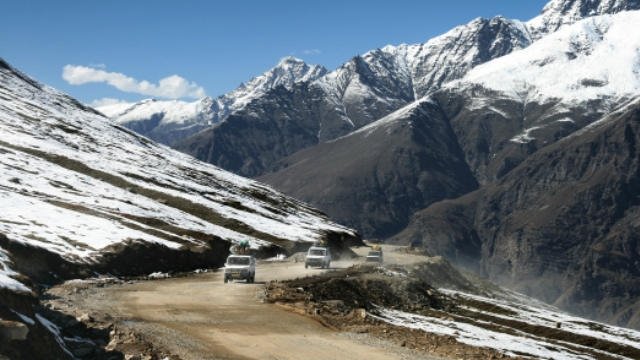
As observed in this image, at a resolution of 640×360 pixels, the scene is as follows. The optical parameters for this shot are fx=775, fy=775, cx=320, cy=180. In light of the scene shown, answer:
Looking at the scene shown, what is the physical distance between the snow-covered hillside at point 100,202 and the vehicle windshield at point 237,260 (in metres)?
11.1

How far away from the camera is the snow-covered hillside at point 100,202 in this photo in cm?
6669

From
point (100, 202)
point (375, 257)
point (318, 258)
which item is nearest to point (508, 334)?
point (318, 258)

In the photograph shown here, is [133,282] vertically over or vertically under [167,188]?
under

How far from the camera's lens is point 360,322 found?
35.2 m

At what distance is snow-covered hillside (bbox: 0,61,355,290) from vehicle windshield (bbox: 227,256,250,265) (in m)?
11.1

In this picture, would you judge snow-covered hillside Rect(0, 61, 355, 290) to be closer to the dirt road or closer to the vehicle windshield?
the dirt road

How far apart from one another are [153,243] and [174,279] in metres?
12.2

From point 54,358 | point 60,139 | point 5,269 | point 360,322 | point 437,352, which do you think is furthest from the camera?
point 60,139

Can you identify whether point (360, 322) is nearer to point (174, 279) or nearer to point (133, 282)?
point (133, 282)

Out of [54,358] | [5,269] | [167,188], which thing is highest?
[167,188]

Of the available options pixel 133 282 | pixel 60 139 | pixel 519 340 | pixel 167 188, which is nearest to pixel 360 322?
pixel 519 340

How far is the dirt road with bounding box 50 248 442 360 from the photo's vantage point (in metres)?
27.3

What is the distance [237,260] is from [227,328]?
27.1 meters

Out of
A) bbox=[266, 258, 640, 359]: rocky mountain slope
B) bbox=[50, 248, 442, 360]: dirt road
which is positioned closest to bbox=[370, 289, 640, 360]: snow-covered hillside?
bbox=[266, 258, 640, 359]: rocky mountain slope
